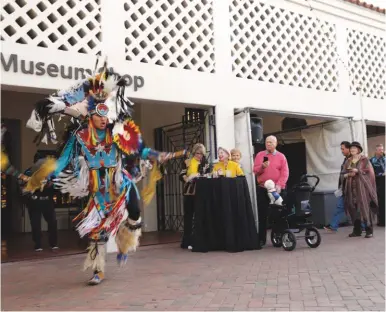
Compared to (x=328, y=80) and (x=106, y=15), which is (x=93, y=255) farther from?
(x=328, y=80)

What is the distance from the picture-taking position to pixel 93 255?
5199 millimetres

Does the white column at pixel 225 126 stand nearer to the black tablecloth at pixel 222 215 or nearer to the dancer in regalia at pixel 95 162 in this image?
the black tablecloth at pixel 222 215

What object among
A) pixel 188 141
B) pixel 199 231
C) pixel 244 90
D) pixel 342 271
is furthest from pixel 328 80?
pixel 342 271

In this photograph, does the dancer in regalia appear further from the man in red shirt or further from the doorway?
the doorway

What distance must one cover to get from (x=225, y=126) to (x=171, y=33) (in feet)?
6.22

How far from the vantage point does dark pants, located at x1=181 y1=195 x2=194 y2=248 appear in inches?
313

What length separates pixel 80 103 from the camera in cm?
518

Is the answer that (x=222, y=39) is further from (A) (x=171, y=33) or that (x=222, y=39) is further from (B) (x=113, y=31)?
(B) (x=113, y=31)

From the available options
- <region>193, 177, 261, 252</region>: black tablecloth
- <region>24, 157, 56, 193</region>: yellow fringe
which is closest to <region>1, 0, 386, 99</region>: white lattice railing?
<region>193, 177, 261, 252</region>: black tablecloth

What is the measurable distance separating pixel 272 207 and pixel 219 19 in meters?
3.71

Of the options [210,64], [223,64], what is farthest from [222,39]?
[210,64]

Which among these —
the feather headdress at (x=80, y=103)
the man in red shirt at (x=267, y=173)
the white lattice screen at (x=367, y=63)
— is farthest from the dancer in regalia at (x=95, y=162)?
the white lattice screen at (x=367, y=63)

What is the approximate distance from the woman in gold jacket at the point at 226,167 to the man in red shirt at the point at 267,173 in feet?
1.11

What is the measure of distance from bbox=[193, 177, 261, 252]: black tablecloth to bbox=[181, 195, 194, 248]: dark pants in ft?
1.15
